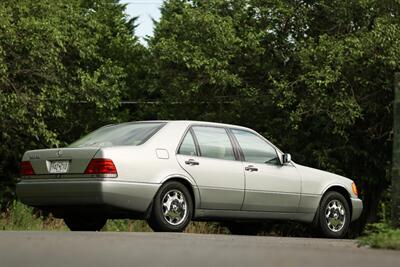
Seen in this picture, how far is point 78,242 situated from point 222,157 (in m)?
3.94

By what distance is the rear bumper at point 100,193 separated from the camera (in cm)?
1043

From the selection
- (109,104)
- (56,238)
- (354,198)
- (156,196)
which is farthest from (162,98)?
(56,238)

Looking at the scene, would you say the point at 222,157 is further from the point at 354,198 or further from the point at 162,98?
the point at 162,98

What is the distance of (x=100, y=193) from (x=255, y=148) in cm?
273

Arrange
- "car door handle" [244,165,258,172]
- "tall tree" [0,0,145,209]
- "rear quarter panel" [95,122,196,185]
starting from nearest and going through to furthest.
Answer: "rear quarter panel" [95,122,196,185]
"car door handle" [244,165,258,172]
"tall tree" [0,0,145,209]

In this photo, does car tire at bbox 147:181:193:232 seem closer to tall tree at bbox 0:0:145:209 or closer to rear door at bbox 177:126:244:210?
rear door at bbox 177:126:244:210

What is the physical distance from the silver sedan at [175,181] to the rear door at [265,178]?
14mm

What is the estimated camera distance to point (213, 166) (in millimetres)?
11414

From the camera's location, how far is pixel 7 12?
24359 millimetres

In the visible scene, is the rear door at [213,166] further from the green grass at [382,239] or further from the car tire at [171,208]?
the green grass at [382,239]

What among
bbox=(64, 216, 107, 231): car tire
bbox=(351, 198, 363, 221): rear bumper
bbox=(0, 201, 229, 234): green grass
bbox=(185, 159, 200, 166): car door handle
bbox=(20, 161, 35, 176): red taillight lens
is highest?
bbox=(185, 159, 200, 166): car door handle

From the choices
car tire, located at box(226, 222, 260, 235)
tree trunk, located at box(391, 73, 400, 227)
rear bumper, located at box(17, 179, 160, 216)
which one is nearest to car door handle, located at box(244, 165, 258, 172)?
rear bumper, located at box(17, 179, 160, 216)

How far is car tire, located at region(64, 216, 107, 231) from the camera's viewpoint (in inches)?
474

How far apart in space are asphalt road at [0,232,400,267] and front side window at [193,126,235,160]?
2921 millimetres
